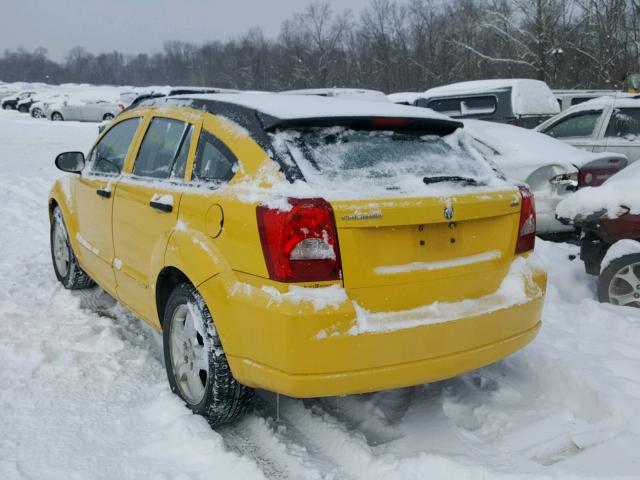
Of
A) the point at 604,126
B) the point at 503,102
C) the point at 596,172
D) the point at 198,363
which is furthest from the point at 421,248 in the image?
the point at 503,102

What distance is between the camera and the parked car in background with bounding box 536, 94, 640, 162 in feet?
30.2

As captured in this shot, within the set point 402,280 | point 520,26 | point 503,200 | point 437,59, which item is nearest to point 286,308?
point 402,280

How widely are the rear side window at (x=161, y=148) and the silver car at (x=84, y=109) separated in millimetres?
29929

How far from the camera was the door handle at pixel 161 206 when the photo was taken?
3.36m

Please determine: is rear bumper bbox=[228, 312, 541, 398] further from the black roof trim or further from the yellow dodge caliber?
the black roof trim

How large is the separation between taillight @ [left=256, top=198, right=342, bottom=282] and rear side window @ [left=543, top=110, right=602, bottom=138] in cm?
817

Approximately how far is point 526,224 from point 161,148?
7.11ft

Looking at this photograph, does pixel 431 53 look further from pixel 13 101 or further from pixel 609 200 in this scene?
pixel 609 200

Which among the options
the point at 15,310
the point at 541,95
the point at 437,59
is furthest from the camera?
the point at 437,59

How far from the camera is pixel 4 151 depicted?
1655cm

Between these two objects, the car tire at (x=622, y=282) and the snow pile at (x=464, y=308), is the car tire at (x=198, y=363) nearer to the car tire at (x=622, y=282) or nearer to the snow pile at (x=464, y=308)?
the snow pile at (x=464, y=308)

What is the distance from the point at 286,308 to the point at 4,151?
1640cm

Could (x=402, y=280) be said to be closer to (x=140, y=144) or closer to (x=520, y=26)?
(x=140, y=144)

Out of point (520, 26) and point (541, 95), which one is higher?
point (520, 26)
